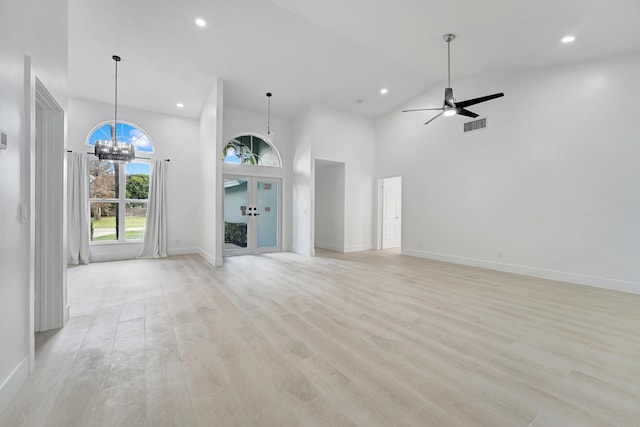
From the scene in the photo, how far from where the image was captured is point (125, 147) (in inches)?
185

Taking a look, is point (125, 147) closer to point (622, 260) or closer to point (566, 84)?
point (566, 84)

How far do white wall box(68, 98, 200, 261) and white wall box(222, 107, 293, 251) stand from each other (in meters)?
1.24

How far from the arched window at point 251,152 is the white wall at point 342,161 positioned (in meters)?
0.68

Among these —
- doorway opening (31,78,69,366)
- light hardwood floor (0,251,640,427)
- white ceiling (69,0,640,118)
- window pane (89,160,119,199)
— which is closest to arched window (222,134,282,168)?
white ceiling (69,0,640,118)

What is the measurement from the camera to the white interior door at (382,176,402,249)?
792 cm

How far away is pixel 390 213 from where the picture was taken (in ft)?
26.8

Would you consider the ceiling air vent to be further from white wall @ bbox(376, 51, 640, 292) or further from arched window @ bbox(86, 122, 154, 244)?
arched window @ bbox(86, 122, 154, 244)

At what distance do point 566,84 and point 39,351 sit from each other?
302 inches

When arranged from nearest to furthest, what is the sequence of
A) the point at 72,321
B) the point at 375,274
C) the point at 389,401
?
the point at 389,401, the point at 72,321, the point at 375,274

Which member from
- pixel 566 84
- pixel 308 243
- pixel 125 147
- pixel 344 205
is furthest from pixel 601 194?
pixel 125 147

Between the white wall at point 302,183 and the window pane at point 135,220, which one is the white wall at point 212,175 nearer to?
the window pane at point 135,220

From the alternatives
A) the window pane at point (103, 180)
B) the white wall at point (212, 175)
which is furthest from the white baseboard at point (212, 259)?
the window pane at point (103, 180)

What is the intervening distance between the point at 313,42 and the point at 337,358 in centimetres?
482

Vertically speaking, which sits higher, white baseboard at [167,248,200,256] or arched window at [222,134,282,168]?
arched window at [222,134,282,168]
